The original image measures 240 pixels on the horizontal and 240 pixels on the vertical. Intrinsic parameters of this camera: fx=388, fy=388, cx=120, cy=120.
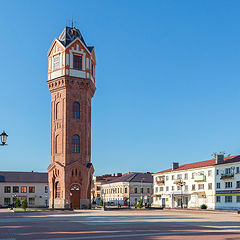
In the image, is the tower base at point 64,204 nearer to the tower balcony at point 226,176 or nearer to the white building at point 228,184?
the white building at point 228,184

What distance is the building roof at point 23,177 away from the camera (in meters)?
105

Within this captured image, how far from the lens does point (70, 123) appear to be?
64688mm

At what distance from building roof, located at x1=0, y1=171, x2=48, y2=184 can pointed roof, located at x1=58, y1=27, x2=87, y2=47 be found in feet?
165

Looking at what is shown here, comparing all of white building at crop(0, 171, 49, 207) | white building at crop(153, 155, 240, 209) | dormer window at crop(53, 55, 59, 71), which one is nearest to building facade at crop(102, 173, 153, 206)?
white building at crop(153, 155, 240, 209)

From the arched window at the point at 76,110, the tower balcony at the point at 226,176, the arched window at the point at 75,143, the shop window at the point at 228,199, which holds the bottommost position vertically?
the shop window at the point at 228,199

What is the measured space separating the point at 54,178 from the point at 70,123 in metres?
9.52

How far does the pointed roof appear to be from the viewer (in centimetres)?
6681

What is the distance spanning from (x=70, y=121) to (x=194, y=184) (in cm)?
3090

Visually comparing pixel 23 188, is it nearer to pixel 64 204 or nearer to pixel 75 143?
pixel 75 143

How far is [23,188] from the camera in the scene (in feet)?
343

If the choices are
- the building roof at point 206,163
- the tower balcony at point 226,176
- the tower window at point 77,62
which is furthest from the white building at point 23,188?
the tower balcony at point 226,176

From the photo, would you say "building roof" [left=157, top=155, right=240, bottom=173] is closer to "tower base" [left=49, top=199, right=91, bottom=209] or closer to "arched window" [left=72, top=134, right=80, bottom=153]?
"tower base" [left=49, top=199, right=91, bottom=209]

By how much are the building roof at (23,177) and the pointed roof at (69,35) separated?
1985 inches

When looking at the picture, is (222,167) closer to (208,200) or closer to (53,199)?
(208,200)
